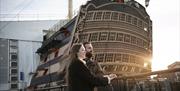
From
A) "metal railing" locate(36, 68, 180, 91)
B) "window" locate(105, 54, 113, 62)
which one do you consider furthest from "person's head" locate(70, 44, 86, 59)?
"window" locate(105, 54, 113, 62)

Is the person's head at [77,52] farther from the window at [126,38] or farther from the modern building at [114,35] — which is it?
the window at [126,38]

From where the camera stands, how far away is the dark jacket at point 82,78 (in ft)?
14.3

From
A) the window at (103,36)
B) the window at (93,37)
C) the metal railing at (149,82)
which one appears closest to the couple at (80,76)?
the metal railing at (149,82)

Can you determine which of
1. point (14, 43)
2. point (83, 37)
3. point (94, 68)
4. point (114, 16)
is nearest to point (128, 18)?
point (114, 16)

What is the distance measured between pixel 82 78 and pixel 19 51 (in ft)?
197

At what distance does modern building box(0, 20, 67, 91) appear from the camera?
203 ft

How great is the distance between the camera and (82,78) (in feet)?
14.4

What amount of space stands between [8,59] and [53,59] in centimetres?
2538

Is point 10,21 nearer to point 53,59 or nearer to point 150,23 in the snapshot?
point 53,59

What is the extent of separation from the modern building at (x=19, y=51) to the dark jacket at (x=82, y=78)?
183ft

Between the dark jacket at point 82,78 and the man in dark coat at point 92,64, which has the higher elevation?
the man in dark coat at point 92,64

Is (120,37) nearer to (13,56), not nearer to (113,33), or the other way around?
(113,33)

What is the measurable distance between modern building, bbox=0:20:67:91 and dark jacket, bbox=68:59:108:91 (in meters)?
55.8

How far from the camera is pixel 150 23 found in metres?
36.6
